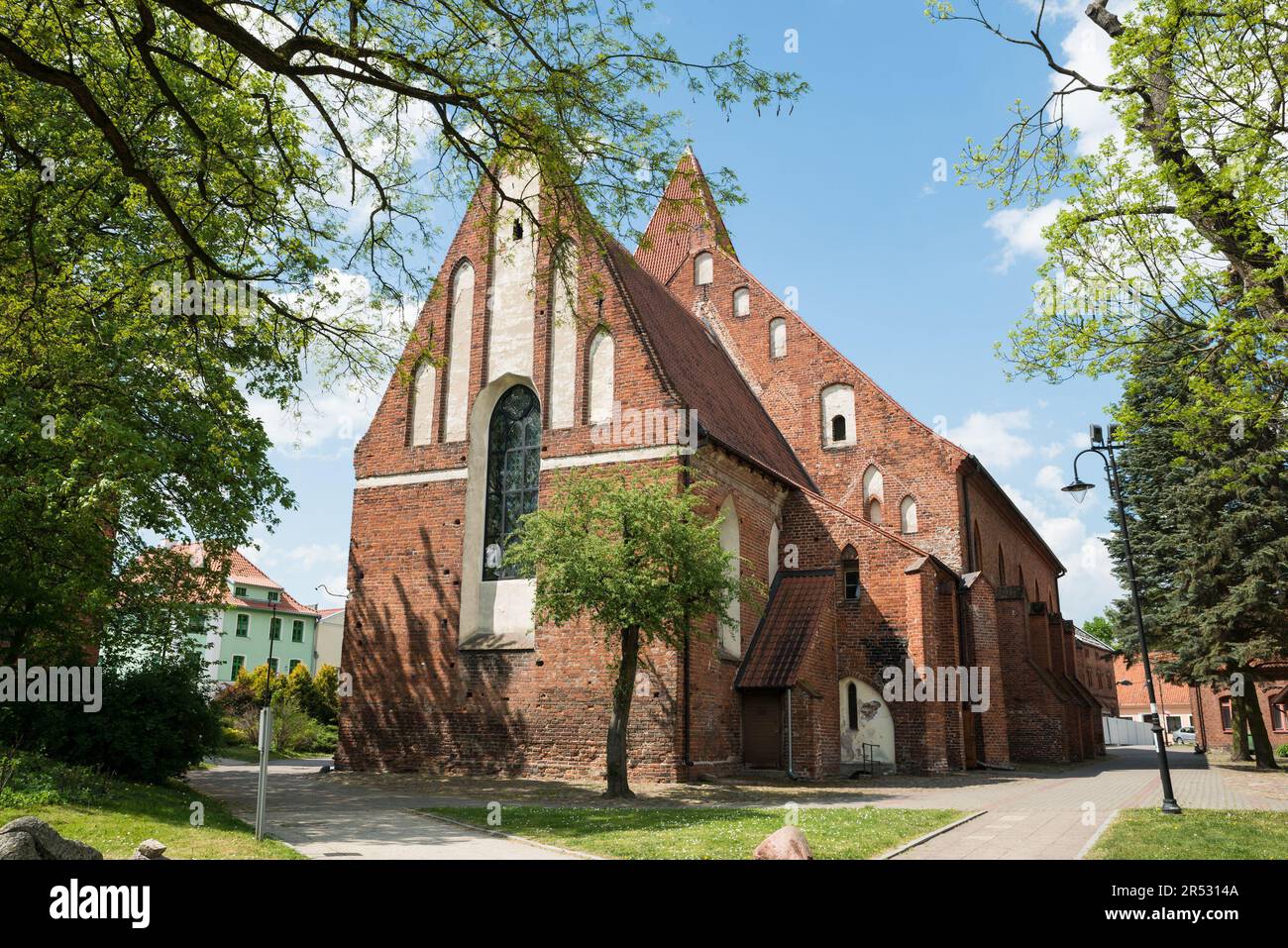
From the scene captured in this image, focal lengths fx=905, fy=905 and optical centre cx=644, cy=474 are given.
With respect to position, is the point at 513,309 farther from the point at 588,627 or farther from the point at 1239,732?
the point at 1239,732

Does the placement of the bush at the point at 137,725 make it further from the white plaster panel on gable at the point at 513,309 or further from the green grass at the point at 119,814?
the white plaster panel on gable at the point at 513,309

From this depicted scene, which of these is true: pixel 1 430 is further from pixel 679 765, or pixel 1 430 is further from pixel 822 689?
pixel 822 689

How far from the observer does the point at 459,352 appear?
66.7 ft

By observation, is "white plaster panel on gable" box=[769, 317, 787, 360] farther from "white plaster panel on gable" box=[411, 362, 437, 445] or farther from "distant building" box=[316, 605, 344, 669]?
"distant building" box=[316, 605, 344, 669]

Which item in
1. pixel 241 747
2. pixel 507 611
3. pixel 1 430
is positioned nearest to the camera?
pixel 1 430

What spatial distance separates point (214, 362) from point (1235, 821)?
16.2 m

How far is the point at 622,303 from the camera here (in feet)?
61.8

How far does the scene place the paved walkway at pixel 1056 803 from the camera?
9203mm

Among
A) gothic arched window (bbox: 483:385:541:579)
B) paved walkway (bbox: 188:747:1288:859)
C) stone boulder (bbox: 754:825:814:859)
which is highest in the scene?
gothic arched window (bbox: 483:385:541:579)

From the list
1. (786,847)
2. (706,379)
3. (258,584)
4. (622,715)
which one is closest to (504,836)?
(786,847)

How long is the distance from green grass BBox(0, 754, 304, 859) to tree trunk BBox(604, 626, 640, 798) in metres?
5.73

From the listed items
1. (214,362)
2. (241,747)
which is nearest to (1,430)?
(214,362)

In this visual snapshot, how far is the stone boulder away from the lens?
7.17m
